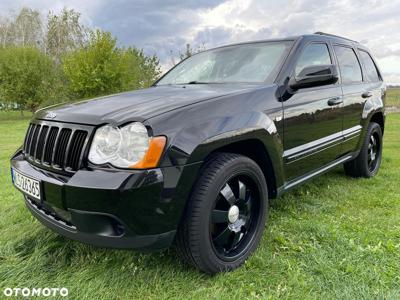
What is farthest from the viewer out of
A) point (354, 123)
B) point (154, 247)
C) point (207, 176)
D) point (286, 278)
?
point (354, 123)

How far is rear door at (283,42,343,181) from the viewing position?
273cm

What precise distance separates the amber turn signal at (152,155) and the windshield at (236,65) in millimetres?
1300

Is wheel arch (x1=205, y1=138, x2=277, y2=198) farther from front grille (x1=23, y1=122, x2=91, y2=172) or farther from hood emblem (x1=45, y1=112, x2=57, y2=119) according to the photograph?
hood emblem (x1=45, y1=112, x2=57, y2=119)

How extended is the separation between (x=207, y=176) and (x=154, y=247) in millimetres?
512

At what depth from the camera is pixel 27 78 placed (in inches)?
1006

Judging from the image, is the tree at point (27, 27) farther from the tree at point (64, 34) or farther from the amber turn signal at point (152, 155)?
the amber turn signal at point (152, 155)

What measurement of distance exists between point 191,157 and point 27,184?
114cm

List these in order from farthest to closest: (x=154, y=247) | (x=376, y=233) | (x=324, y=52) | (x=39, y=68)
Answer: (x=39, y=68) → (x=324, y=52) → (x=376, y=233) → (x=154, y=247)

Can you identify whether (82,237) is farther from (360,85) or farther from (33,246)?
(360,85)

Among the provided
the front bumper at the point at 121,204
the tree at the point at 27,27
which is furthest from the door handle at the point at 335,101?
the tree at the point at 27,27

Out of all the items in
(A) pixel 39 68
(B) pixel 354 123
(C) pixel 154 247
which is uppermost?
(A) pixel 39 68

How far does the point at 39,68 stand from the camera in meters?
26.2

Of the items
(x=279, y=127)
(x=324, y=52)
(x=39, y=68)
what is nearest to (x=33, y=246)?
(x=279, y=127)

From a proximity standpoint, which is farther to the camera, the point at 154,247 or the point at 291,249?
the point at 291,249
